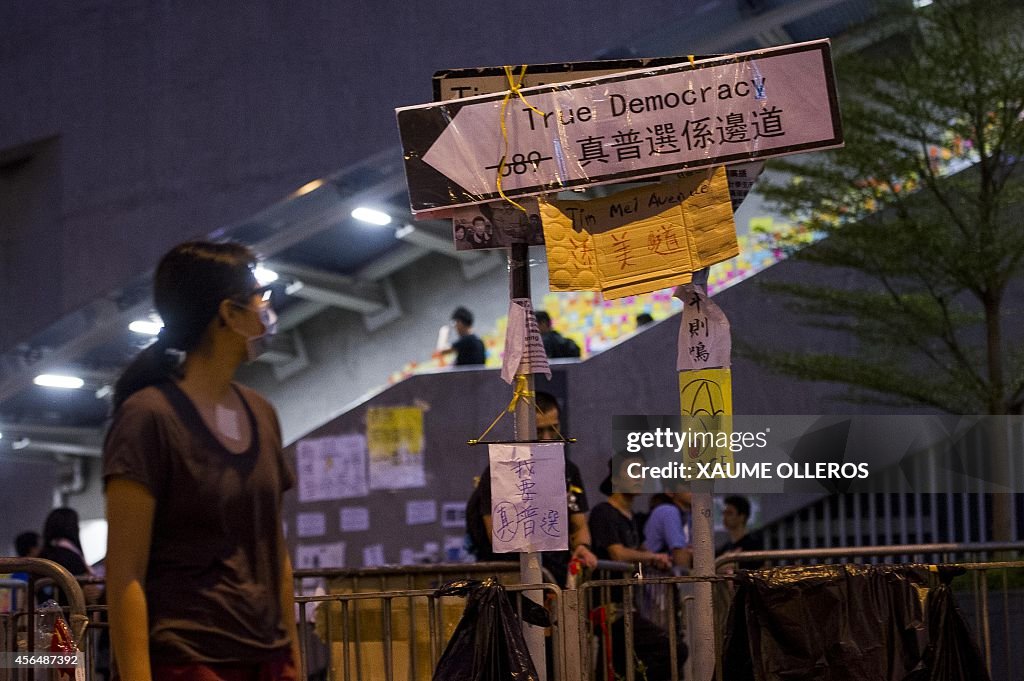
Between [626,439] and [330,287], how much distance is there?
878cm

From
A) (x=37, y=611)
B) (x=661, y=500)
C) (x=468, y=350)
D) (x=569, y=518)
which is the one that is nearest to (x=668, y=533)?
(x=661, y=500)

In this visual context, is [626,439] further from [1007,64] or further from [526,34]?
[526,34]

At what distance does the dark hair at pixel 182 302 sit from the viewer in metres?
2.93

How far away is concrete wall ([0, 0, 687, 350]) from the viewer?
1292 cm

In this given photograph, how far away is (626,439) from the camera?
Result: 7.32 m

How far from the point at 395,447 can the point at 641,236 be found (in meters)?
6.88

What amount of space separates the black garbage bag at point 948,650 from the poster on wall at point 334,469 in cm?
717

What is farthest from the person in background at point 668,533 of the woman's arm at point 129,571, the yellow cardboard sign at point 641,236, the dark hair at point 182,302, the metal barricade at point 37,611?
the woman's arm at point 129,571

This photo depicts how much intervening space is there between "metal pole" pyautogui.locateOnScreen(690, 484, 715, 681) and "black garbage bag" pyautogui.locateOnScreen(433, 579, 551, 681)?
715 mm

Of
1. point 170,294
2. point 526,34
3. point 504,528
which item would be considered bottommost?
point 504,528

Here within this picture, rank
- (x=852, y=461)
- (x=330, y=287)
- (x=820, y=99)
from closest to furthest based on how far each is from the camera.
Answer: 1. (x=820, y=99)
2. (x=852, y=461)
3. (x=330, y=287)

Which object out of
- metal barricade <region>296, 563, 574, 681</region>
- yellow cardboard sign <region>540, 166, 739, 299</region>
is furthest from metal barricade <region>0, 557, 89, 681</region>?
yellow cardboard sign <region>540, 166, 739, 299</region>

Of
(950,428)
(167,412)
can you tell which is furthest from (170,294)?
(950,428)

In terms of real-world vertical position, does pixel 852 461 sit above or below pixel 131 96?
below
